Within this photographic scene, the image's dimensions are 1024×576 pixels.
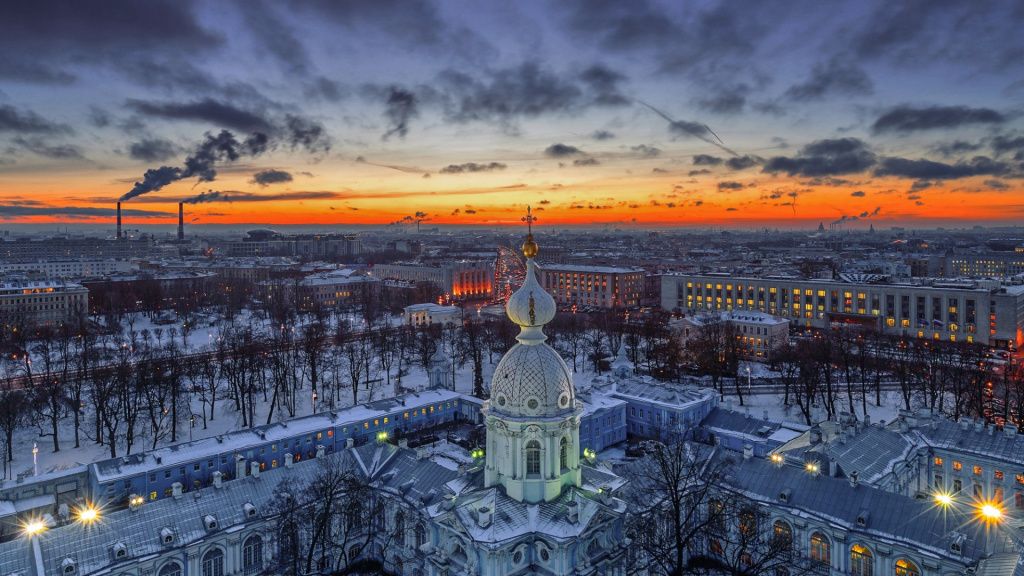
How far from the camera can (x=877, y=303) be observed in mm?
97500

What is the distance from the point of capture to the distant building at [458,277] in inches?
5871

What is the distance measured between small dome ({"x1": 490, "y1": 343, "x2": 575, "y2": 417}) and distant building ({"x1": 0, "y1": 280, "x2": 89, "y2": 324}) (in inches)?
4229

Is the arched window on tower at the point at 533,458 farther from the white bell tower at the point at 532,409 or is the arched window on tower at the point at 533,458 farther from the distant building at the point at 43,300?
the distant building at the point at 43,300

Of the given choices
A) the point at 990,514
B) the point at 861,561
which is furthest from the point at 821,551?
the point at 990,514

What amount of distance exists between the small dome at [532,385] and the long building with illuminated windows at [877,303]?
3489 inches

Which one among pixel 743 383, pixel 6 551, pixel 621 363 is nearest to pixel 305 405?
A: pixel 621 363

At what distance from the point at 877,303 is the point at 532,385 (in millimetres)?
94453

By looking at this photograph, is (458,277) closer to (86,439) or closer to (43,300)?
(43,300)

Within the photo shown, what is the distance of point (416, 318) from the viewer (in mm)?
103125

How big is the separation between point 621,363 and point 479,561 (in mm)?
41535

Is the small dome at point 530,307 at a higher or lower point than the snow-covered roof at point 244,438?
higher

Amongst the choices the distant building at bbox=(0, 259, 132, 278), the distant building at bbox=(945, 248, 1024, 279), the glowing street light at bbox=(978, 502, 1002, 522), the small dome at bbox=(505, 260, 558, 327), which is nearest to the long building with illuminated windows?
the glowing street light at bbox=(978, 502, 1002, 522)

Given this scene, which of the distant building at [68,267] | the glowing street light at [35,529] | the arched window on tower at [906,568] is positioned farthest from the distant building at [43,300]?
the arched window on tower at [906,568]

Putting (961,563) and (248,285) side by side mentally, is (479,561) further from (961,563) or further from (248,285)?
(248,285)
